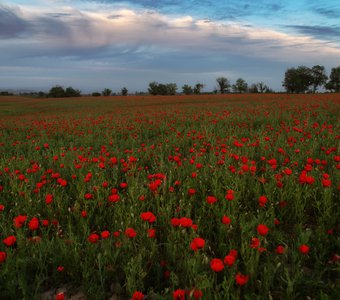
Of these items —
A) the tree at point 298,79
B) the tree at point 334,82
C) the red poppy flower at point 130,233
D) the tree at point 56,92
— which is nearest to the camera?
the red poppy flower at point 130,233

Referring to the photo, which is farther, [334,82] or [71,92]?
[334,82]

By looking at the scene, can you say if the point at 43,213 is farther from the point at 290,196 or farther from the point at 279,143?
the point at 279,143

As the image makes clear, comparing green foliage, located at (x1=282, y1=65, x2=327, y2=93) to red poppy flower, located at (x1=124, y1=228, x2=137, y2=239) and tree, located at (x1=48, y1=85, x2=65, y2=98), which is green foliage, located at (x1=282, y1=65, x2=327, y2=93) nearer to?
tree, located at (x1=48, y1=85, x2=65, y2=98)

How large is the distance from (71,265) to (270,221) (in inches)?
76.4

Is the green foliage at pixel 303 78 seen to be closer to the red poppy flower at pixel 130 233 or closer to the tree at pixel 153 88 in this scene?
the tree at pixel 153 88

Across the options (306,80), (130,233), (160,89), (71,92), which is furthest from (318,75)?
(130,233)

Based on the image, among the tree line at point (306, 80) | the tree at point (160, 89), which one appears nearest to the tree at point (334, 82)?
the tree line at point (306, 80)

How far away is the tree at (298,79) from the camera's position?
8862 cm

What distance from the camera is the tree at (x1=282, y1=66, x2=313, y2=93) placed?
3489 inches

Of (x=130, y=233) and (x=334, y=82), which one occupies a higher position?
(x=334, y=82)

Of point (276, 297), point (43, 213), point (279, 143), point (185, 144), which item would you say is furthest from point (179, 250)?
point (185, 144)

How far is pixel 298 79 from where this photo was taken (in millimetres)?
87625

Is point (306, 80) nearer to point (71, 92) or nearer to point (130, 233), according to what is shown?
point (71, 92)

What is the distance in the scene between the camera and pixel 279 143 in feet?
19.5
